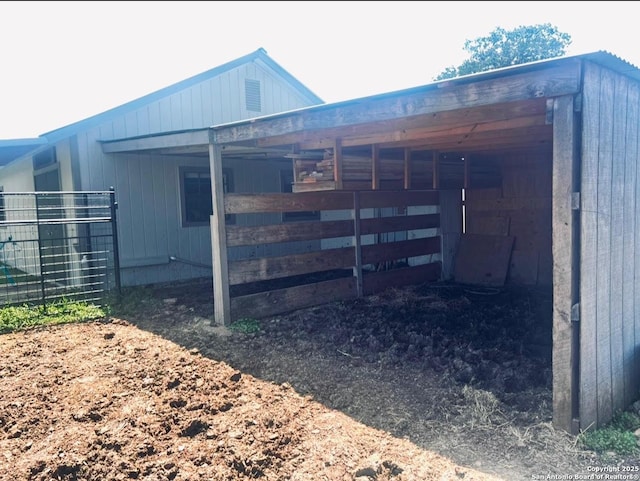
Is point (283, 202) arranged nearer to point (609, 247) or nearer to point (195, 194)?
point (195, 194)

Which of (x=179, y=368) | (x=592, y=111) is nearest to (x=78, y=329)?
(x=179, y=368)

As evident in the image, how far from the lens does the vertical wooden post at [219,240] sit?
18.8ft

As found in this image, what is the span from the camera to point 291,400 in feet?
12.7

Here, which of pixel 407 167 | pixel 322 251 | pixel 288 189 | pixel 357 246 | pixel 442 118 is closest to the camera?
pixel 442 118

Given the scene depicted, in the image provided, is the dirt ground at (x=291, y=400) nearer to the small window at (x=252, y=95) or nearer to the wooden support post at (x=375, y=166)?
the wooden support post at (x=375, y=166)

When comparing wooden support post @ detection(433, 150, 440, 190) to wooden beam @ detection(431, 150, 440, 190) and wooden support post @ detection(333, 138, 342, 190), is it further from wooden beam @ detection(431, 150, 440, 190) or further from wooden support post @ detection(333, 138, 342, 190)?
wooden support post @ detection(333, 138, 342, 190)

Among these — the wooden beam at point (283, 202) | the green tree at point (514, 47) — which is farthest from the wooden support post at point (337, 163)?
the green tree at point (514, 47)

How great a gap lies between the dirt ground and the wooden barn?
0.60 metres

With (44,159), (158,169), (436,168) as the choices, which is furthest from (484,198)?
(44,159)

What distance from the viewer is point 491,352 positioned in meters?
4.73

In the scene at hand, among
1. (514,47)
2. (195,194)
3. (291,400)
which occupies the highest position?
(514,47)

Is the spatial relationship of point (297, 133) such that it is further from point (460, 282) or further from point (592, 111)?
point (460, 282)

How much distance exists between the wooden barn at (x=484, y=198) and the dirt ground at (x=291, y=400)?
0.60m

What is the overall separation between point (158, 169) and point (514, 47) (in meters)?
20.0
